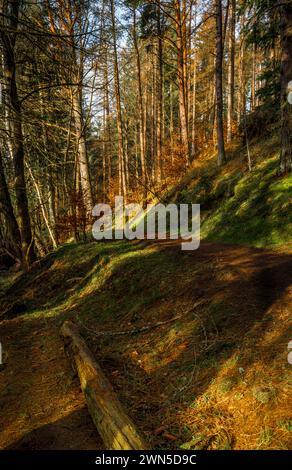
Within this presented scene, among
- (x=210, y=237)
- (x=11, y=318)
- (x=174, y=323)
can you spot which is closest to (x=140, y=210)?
(x=210, y=237)

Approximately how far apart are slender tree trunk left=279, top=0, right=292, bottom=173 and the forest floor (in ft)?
11.5

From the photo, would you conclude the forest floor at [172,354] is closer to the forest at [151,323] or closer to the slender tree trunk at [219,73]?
the forest at [151,323]

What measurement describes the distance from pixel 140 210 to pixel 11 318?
43.2 feet

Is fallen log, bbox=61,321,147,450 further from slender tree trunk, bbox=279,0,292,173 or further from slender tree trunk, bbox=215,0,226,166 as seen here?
slender tree trunk, bbox=215,0,226,166

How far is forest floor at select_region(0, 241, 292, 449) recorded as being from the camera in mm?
2996

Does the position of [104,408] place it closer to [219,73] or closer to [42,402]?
[42,402]

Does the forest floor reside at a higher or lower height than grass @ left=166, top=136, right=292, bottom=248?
lower

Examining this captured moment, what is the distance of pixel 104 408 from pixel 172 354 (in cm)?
135

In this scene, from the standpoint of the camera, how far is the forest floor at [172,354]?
2996mm

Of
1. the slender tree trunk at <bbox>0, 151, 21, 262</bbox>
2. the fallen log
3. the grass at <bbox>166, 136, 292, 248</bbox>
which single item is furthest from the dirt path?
the grass at <bbox>166, 136, 292, 248</bbox>

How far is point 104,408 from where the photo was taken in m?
3.15

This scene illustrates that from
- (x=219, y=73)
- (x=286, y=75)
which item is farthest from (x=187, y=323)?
(x=219, y=73)

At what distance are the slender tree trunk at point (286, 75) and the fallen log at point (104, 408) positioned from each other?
7.50m

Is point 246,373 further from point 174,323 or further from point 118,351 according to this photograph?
point 118,351
